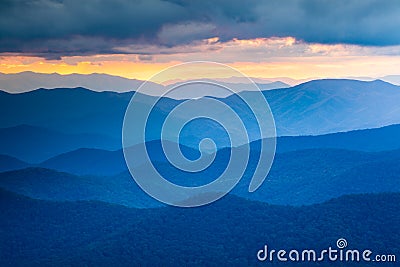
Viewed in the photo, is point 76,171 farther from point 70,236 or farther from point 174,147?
point 70,236

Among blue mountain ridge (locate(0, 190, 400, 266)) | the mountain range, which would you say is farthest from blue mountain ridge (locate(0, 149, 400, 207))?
blue mountain ridge (locate(0, 190, 400, 266))

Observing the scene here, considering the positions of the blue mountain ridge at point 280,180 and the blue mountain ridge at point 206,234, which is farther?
the blue mountain ridge at point 280,180

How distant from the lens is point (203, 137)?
31.5m

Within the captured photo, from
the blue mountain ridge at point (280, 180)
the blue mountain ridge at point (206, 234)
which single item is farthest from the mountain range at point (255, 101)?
the blue mountain ridge at point (206, 234)

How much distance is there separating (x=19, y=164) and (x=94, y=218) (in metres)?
10.5

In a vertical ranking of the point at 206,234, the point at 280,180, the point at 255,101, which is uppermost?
the point at 255,101

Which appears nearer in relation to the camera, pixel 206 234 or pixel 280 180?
pixel 206 234

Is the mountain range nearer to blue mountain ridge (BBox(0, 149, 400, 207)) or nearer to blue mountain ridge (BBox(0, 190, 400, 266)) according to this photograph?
blue mountain ridge (BBox(0, 149, 400, 207))

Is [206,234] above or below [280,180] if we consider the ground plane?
below

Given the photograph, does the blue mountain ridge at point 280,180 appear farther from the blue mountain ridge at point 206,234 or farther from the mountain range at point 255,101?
the blue mountain ridge at point 206,234

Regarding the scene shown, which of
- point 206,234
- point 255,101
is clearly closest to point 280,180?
point 206,234

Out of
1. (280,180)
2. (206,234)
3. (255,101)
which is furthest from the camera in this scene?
(255,101)

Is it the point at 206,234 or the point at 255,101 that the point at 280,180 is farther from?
the point at 255,101

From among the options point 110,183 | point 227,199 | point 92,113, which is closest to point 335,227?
point 227,199
